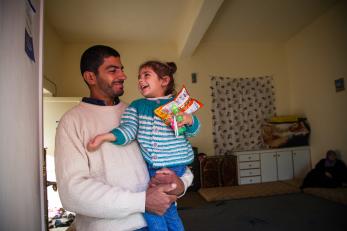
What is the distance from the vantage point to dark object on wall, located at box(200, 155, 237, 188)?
4535 mm

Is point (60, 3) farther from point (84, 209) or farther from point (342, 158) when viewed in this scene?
point (342, 158)

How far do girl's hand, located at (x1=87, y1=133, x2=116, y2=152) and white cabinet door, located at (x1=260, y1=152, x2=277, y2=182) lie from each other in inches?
172

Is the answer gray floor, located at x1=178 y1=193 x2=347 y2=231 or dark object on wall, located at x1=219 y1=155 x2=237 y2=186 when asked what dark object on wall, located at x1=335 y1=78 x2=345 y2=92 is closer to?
gray floor, located at x1=178 y1=193 x2=347 y2=231

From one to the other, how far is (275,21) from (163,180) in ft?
14.6

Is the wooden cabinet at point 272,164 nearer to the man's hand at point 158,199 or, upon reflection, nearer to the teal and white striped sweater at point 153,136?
the teal and white striped sweater at point 153,136

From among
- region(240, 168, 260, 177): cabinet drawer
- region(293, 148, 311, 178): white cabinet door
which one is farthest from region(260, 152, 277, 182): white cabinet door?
region(293, 148, 311, 178): white cabinet door

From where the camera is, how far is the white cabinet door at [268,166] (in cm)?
475

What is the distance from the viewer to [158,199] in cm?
91

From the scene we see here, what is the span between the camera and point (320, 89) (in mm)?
4605

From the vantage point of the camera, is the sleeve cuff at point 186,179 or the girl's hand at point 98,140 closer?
the girl's hand at point 98,140

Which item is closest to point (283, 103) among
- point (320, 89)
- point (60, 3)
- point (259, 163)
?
point (320, 89)

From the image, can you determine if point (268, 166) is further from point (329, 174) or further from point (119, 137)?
point (119, 137)

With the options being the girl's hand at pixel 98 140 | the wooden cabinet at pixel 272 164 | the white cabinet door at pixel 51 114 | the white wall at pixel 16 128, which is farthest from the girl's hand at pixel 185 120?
the wooden cabinet at pixel 272 164

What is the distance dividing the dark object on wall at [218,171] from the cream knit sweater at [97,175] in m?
3.55
